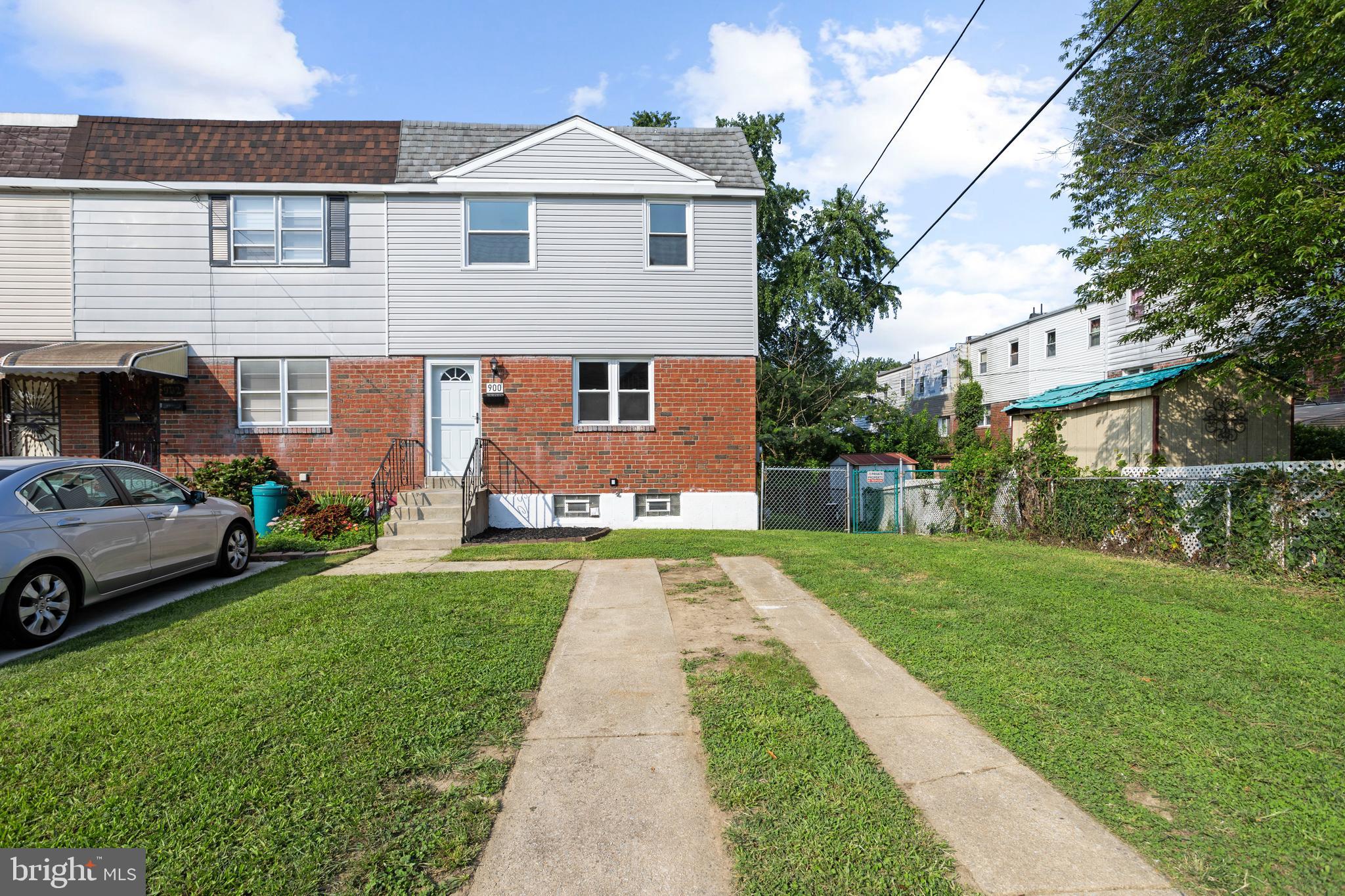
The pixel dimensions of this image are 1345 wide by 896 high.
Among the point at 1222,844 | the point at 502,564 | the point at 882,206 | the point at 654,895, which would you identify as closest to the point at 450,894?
the point at 654,895

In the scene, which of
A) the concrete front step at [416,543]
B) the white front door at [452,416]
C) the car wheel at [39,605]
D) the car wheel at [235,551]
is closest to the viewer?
the car wheel at [39,605]

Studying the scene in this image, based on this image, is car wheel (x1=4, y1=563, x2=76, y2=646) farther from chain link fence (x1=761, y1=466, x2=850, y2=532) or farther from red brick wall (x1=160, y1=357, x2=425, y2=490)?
chain link fence (x1=761, y1=466, x2=850, y2=532)

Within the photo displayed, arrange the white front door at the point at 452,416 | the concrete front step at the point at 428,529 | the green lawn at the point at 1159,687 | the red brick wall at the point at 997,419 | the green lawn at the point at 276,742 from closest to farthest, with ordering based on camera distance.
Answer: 1. the green lawn at the point at 276,742
2. the green lawn at the point at 1159,687
3. the concrete front step at the point at 428,529
4. the white front door at the point at 452,416
5. the red brick wall at the point at 997,419

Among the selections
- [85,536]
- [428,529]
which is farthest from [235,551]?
[428,529]

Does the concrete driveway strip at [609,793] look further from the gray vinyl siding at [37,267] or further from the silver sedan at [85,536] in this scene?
the gray vinyl siding at [37,267]

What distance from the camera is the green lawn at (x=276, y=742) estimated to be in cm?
241

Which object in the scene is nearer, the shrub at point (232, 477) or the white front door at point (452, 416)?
the shrub at point (232, 477)

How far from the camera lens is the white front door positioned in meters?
12.1

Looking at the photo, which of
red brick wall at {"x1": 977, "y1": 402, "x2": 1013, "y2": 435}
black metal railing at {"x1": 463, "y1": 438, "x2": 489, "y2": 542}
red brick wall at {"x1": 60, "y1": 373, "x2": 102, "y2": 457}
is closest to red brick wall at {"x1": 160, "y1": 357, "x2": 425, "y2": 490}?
black metal railing at {"x1": 463, "y1": 438, "x2": 489, "y2": 542}

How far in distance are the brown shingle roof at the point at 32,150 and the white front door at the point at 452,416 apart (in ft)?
26.1

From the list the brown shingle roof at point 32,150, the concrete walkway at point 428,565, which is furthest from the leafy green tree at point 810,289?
the brown shingle roof at point 32,150

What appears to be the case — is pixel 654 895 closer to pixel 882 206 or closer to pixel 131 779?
pixel 131 779

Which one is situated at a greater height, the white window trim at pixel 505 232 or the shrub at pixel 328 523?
the white window trim at pixel 505 232

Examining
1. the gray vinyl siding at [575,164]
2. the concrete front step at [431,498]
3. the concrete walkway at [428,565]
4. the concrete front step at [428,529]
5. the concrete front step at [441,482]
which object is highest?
the gray vinyl siding at [575,164]
